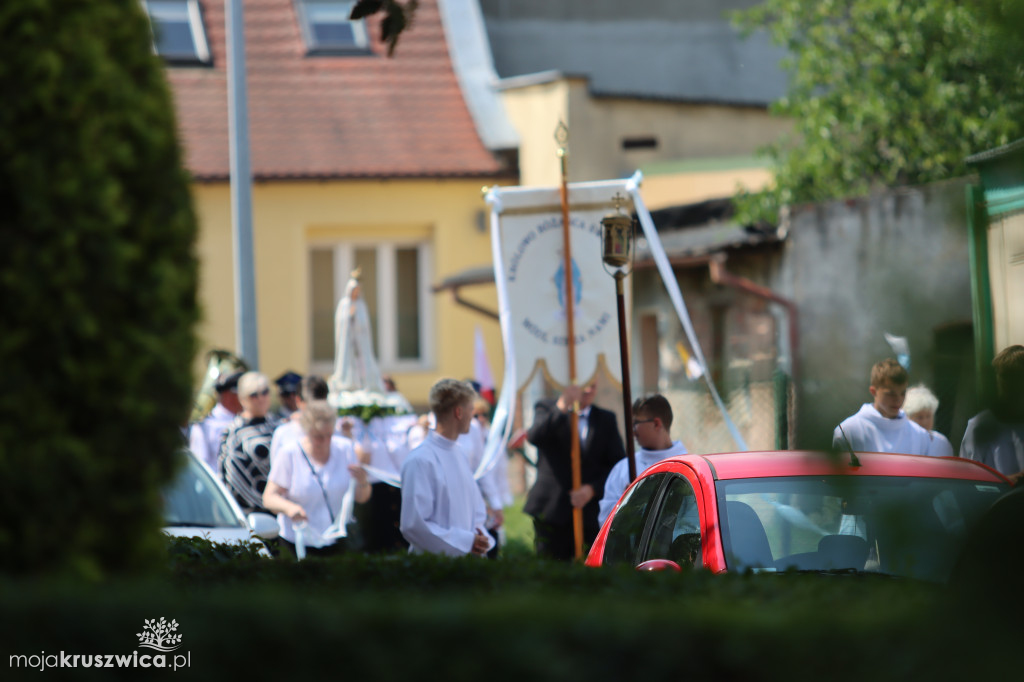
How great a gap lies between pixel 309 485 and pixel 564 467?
184 centimetres

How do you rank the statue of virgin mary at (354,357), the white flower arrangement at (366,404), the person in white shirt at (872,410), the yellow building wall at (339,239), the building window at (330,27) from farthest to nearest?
1. the building window at (330,27)
2. the yellow building wall at (339,239)
3. the statue of virgin mary at (354,357)
4. the white flower arrangement at (366,404)
5. the person in white shirt at (872,410)

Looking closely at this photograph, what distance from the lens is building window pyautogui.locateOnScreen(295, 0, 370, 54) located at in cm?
2175

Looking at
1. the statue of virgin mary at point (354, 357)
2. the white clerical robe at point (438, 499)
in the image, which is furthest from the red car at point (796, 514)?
the statue of virgin mary at point (354, 357)

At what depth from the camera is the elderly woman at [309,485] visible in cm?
870

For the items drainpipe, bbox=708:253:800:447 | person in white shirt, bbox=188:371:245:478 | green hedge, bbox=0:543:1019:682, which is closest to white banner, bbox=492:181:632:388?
person in white shirt, bbox=188:371:245:478

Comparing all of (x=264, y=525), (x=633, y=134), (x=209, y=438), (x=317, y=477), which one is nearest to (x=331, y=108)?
(x=633, y=134)

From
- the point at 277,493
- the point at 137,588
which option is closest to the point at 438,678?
the point at 137,588

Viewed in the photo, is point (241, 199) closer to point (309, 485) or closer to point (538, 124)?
point (309, 485)

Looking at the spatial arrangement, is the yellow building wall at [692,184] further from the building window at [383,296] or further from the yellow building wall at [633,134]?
the building window at [383,296]

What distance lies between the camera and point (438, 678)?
2221 millimetres

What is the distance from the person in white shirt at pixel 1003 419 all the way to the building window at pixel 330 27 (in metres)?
21.0

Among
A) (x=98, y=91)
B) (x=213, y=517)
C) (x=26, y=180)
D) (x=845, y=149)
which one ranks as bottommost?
(x=213, y=517)

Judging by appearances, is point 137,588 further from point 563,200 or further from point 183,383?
point 563,200

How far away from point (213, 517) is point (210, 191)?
12.2 m
